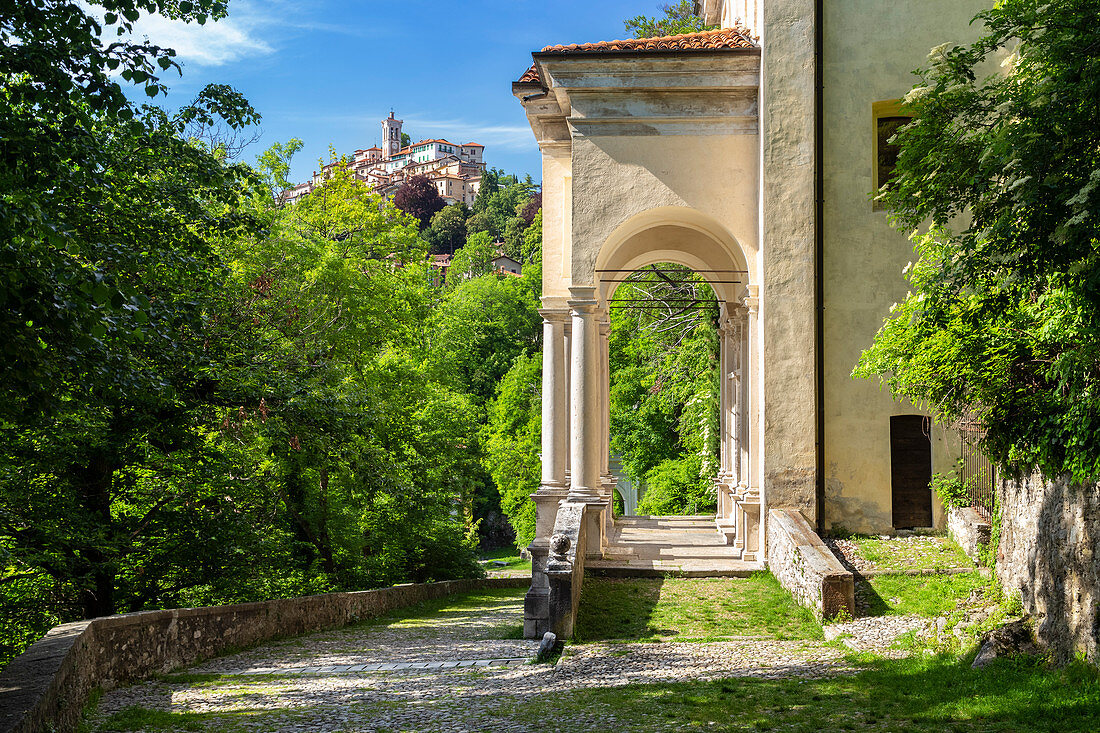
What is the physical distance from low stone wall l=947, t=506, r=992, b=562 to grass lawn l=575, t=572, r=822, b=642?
101 inches

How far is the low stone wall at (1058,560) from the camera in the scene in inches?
267

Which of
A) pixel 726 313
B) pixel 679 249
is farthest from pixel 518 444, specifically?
pixel 679 249

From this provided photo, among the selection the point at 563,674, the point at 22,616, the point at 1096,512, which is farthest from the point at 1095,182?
the point at 22,616

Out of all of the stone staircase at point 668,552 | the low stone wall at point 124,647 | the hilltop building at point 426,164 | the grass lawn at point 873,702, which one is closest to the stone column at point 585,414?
the stone staircase at point 668,552

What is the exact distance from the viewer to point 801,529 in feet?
42.3

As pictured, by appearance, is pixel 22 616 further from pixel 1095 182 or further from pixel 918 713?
pixel 1095 182

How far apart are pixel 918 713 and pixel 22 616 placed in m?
11.6

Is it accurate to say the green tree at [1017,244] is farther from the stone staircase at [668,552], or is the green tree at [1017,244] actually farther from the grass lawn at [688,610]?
the stone staircase at [668,552]

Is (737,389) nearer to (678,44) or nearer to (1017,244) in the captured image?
(678,44)

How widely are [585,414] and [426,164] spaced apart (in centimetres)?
15660

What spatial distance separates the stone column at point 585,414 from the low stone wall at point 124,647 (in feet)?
14.9

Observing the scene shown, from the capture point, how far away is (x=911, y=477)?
14.3 m

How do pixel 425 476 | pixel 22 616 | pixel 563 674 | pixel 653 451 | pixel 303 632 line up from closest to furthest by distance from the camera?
pixel 563 674 → pixel 22 616 → pixel 303 632 → pixel 425 476 → pixel 653 451

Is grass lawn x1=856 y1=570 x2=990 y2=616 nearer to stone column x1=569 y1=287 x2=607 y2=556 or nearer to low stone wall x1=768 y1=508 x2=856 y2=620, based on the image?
low stone wall x1=768 y1=508 x2=856 y2=620
